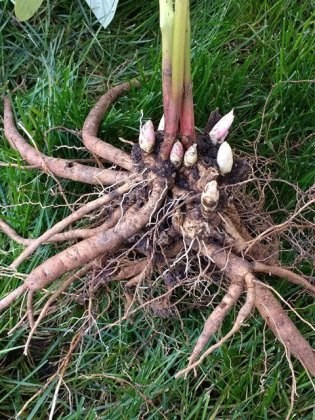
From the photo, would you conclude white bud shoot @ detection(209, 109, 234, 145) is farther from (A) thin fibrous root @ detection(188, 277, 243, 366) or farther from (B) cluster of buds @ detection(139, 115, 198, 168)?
(A) thin fibrous root @ detection(188, 277, 243, 366)

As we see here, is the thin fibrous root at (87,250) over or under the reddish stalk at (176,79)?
under

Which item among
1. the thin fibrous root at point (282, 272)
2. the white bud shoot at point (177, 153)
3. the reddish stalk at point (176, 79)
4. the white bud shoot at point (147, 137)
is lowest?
the thin fibrous root at point (282, 272)

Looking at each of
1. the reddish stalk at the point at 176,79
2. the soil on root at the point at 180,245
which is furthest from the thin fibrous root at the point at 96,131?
A: the reddish stalk at the point at 176,79

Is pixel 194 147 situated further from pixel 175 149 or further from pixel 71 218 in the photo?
pixel 71 218

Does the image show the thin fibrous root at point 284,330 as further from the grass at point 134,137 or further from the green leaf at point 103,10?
the green leaf at point 103,10

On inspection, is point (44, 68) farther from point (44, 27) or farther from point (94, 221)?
point (94, 221)

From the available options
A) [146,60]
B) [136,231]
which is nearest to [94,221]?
[136,231]

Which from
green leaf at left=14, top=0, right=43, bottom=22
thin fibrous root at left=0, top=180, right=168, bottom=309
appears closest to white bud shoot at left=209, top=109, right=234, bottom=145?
thin fibrous root at left=0, top=180, right=168, bottom=309
